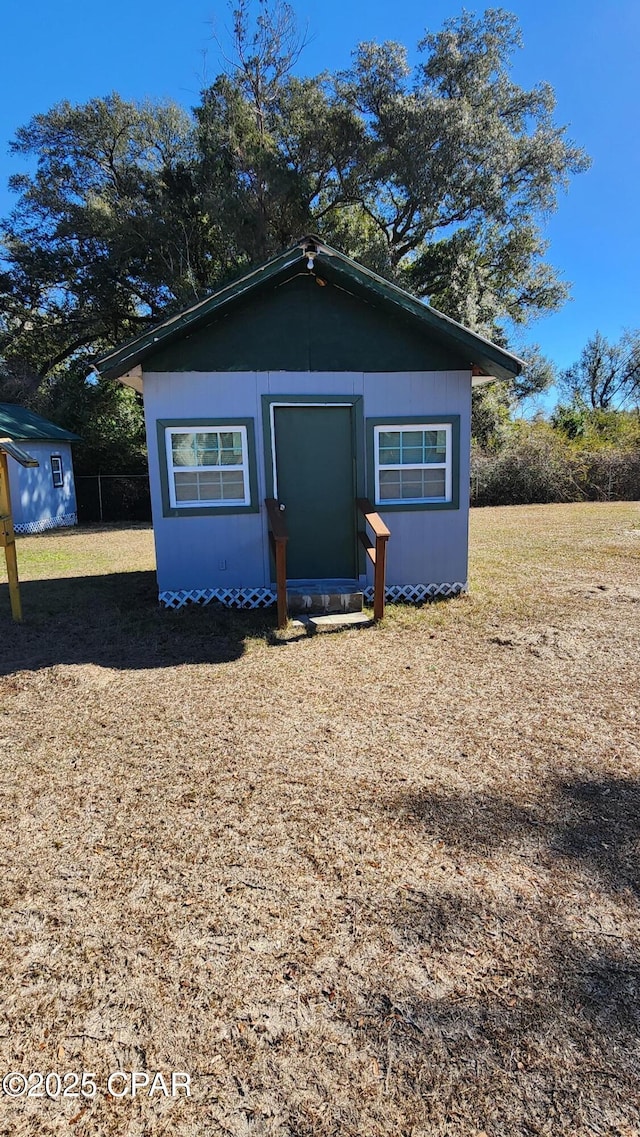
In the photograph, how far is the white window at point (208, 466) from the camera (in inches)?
295

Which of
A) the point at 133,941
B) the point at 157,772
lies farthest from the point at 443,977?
the point at 157,772

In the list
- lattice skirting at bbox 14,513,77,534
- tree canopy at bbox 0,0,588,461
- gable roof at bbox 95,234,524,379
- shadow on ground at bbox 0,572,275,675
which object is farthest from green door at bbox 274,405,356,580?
tree canopy at bbox 0,0,588,461

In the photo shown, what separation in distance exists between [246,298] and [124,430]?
640 inches

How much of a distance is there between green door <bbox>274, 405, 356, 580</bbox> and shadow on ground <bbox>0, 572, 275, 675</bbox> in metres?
0.98

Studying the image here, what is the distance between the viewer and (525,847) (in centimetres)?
298

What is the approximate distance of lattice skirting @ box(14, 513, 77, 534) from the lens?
18.1m

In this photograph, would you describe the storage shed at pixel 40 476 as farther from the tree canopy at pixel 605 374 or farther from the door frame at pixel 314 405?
the tree canopy at pixel 605 374

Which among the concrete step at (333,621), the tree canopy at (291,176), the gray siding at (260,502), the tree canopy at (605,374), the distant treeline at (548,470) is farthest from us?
the tree canopy at (605,374)

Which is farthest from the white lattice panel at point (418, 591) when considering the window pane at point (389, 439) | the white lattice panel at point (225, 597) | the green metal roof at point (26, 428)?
the green metal roof at point (26, 428)

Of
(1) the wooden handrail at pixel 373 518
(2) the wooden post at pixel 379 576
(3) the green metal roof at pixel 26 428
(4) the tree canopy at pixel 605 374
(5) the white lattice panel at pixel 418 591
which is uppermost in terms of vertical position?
(4) the tree canopy at pixel 605 374

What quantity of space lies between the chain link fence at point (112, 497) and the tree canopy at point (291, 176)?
21.2 ft

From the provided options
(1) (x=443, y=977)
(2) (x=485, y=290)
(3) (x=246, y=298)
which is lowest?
(1) (x=443, y=977)

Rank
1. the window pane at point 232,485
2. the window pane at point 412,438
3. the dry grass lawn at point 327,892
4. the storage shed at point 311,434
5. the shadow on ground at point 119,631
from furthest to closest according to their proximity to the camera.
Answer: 1. the window pane at point 412,438
2. the window pane at point 232,485
3. the storage shed at point 311,434
4. the shadow on ground at point 119,631
5. the dry grass lawn at point 327,892

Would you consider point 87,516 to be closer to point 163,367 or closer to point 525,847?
point 163,367
